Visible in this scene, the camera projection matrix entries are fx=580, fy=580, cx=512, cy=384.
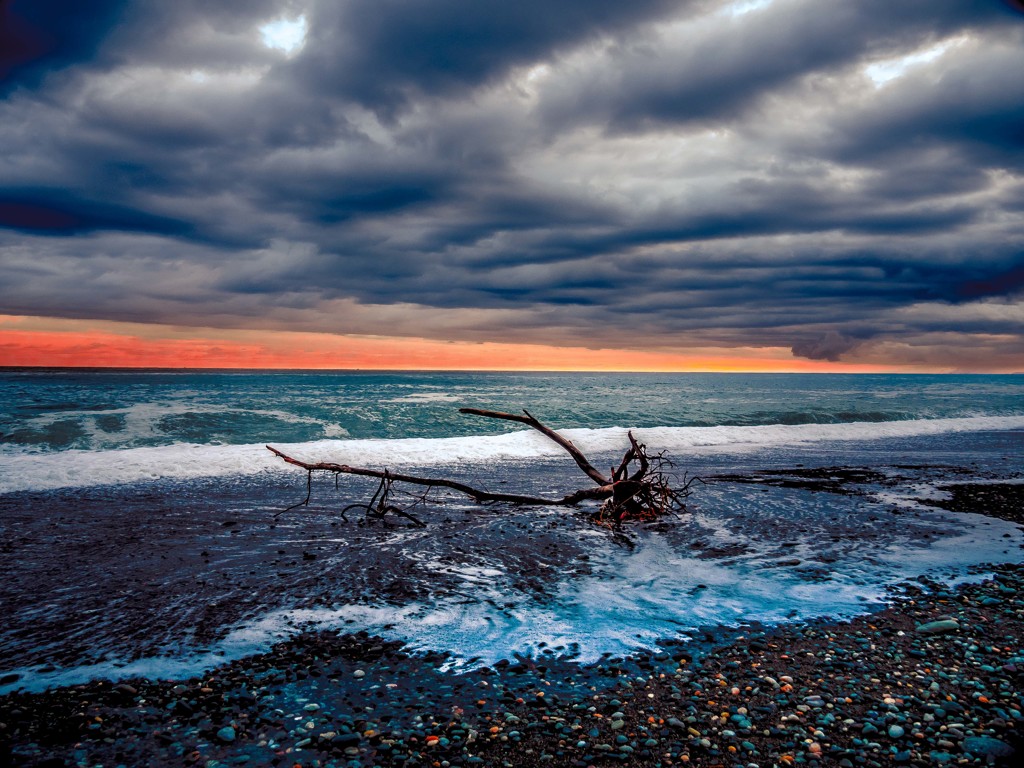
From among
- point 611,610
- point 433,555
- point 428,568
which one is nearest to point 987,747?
point 611,610

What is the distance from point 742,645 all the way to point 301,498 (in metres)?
9.54

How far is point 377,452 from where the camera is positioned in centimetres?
1911

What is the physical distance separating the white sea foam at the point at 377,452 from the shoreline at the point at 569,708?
1156cm

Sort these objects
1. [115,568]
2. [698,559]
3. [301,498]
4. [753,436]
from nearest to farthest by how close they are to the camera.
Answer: [115,568] < [698,559] < [301,498] < [753,436]

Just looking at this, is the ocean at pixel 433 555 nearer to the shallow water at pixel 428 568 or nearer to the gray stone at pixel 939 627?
the shallow water at pixel 428 568

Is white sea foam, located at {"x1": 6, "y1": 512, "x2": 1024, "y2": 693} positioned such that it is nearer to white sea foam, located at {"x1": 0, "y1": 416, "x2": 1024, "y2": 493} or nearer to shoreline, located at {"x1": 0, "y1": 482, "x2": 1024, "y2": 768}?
shoreline, located at {"x1": 0, "y1": 482, "x2": 1024, "y2": 768}

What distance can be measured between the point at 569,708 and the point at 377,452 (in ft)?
51.6

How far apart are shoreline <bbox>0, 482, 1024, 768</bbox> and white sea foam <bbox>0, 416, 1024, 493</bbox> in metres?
11.6

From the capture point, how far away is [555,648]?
204 inches

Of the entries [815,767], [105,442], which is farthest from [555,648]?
[105,442]

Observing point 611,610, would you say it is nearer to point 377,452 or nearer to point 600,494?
point 600,494

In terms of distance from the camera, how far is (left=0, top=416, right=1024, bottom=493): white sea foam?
1454cm

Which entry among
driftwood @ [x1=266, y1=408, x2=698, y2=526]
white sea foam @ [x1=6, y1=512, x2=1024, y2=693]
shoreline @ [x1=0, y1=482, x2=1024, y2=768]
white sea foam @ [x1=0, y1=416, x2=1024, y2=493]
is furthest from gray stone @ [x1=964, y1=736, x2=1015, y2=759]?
white sea foam @ [x1=0, y1=416, x2=1024, y2=493]

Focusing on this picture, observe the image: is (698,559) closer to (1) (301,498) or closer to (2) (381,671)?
(2) (381,671)
